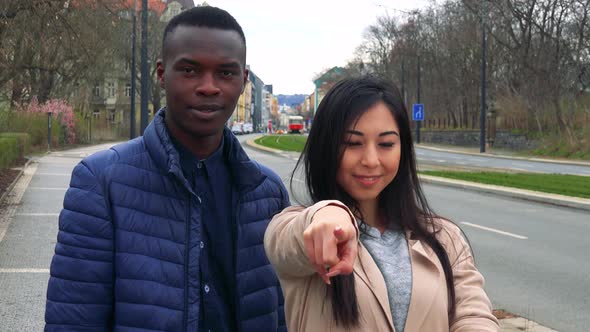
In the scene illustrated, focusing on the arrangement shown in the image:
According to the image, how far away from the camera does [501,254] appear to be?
910 centimetres

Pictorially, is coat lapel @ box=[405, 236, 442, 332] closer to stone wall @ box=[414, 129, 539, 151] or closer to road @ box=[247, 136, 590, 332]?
road @ box=[247, 136, 590, 332]

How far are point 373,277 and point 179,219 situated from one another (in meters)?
0.56

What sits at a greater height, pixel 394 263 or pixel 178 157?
pixel 178 157

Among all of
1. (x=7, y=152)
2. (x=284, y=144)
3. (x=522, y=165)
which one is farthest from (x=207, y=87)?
(x=284, y=144)

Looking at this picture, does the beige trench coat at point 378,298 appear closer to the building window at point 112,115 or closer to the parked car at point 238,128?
the building window at point 112,115

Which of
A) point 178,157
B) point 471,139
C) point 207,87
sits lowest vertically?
point 471,139

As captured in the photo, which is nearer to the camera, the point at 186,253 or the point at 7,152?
the point at 186,253

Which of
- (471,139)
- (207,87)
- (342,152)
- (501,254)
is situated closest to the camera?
(342,152)

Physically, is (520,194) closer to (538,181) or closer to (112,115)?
(538,181)

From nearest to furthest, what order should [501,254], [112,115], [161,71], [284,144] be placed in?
[161,71]
[501,254]
[284,144]
[112,115]

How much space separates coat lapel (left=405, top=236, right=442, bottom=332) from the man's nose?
2.22 feet

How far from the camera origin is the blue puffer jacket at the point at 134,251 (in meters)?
1.86

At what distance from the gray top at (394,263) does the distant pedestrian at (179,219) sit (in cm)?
39

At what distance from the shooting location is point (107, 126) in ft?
165
